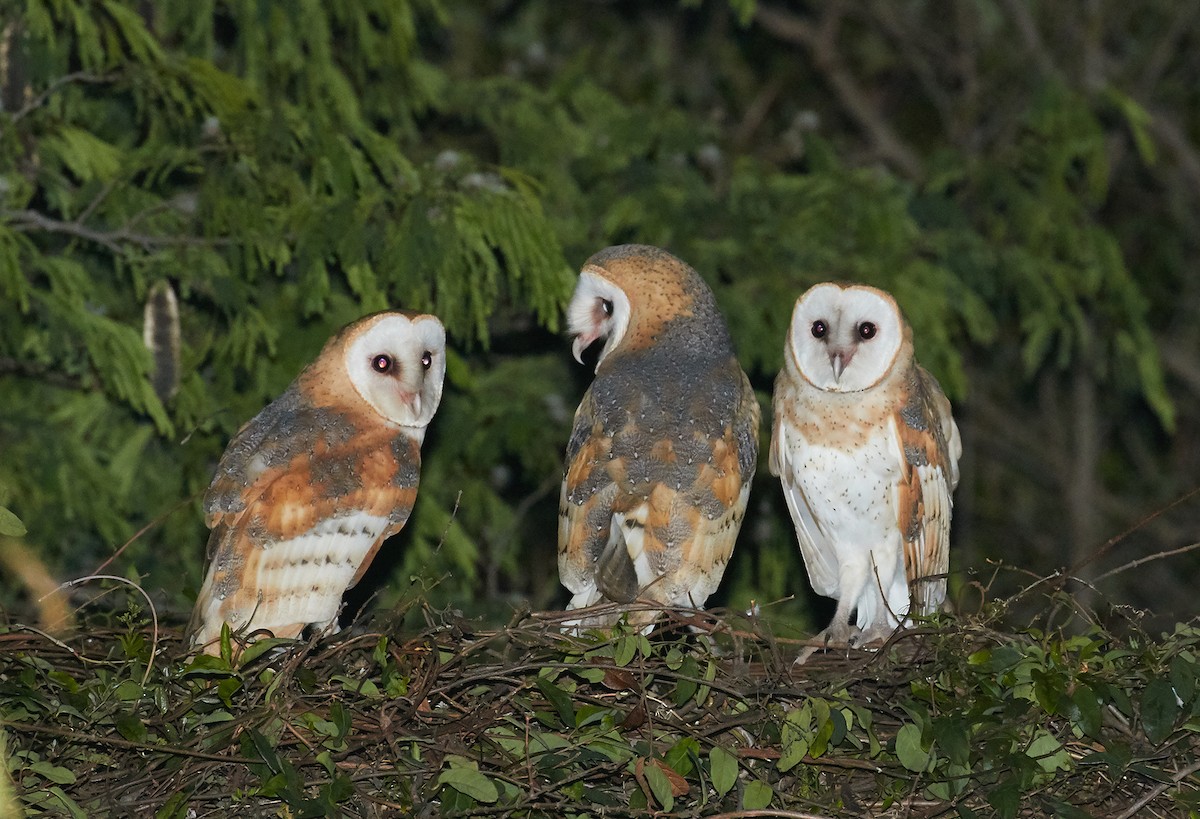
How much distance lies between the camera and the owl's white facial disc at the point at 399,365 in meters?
3.51

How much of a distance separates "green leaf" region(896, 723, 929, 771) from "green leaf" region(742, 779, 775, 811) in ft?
0.81

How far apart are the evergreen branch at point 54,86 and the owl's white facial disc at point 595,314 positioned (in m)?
1.55

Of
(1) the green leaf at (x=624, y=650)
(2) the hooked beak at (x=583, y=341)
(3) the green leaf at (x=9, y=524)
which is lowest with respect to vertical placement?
(1) the green leaf at (x=624, y=650)

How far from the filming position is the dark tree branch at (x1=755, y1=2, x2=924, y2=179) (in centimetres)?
701

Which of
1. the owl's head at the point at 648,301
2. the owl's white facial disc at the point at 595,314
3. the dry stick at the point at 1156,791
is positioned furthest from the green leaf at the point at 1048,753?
the owl's white facial disc at the point at 595,314

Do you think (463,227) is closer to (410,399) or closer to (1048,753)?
(410,399)

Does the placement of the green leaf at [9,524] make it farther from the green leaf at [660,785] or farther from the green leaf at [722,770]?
the green leaf at [722,770]

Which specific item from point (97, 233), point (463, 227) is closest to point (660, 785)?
point (463, 227)

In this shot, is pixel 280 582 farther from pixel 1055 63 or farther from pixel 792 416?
pixel 1055 63

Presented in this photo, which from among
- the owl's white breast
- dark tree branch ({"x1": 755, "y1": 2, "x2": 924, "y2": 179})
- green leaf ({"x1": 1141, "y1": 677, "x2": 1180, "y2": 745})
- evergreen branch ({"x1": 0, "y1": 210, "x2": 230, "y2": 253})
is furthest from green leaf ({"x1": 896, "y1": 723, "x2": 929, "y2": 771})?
dark tree branch ({"x1": 755, "y1": 2, "x2": 924, "y2": 179})

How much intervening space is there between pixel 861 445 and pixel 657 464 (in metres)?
0.46

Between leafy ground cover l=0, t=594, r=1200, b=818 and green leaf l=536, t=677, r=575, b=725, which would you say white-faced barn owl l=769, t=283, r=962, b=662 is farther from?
green leaf l=536, t=677, r=575, b=725

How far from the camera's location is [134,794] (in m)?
2.81

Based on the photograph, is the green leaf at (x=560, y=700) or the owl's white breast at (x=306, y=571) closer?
the green leaf at (x=560, y=700)
